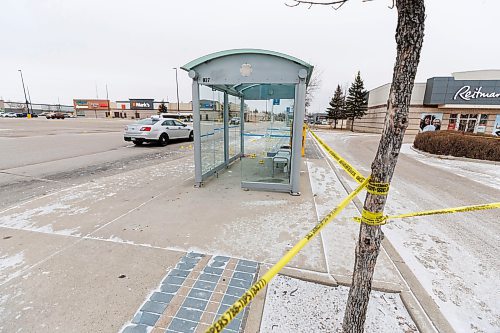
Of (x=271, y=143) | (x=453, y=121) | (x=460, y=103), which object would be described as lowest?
(x=271, y=143)

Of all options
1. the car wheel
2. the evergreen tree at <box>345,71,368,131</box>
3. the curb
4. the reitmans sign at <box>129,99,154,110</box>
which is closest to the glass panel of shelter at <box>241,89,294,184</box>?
the curb

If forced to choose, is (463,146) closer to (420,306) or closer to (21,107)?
(420,306)

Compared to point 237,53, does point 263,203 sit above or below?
below

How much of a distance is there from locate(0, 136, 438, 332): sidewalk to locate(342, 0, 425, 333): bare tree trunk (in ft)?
2.82

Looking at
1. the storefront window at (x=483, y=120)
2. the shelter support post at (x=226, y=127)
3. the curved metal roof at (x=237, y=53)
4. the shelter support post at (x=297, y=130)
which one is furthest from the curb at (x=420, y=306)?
the storefront window at (x=483, y=120)

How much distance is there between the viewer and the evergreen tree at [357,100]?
114 feet

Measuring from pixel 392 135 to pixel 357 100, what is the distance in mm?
38083

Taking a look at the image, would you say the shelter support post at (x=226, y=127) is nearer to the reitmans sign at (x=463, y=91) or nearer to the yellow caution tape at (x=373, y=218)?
the yellow caution tape at (x=373, y=218)

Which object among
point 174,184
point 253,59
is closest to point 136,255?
point 174,184

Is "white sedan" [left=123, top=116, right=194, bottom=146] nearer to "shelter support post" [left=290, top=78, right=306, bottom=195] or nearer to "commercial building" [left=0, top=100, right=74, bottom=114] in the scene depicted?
"shelter support post" [left=290, top=78, right=306, bottom=195]

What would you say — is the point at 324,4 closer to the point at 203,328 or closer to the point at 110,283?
the point at 203,328

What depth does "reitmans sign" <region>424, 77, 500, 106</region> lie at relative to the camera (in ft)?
72.2

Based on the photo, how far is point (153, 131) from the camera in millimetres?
12586

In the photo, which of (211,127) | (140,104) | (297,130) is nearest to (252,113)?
(211,127)
